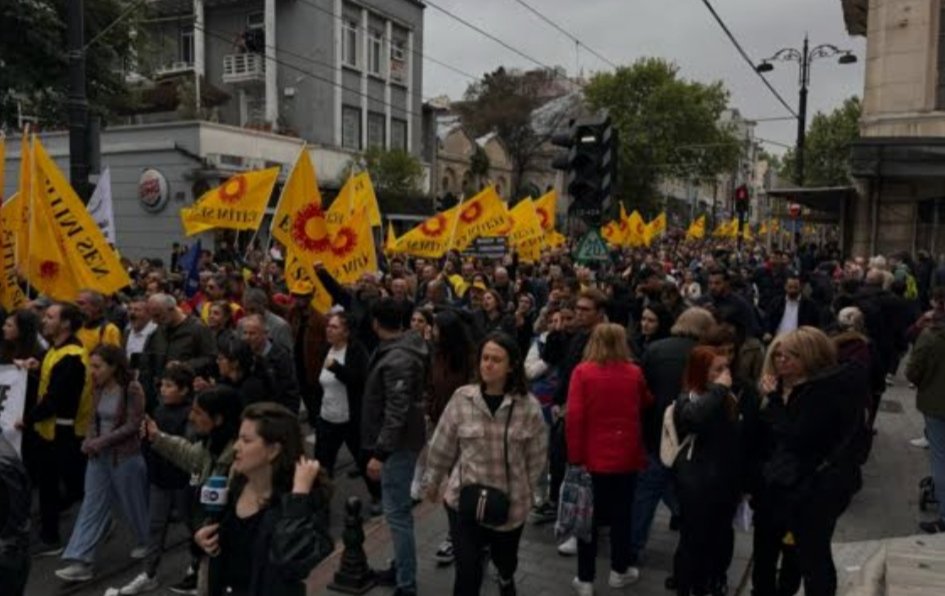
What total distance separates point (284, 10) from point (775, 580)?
3409cm

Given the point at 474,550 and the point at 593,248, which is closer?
the point at 474,550

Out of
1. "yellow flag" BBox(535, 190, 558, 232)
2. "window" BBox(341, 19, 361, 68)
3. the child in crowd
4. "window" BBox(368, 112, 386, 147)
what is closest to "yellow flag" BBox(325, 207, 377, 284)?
the child in crowd

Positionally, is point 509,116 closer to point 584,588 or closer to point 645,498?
point 645,498

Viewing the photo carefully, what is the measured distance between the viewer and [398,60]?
38.8 metres

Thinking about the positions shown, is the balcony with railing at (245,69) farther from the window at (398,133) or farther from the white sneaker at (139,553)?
the white sneaker at (139,553)

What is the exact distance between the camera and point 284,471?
3494 millimetres

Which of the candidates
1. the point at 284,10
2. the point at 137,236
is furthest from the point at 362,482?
the point at 284,10

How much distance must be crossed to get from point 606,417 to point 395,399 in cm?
130

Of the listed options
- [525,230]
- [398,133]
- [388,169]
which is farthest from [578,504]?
[398,133]

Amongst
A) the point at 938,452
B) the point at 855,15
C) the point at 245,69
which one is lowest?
the point at 938,452

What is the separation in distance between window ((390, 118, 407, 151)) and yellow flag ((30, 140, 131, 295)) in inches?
1229

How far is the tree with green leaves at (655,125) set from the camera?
59250mm

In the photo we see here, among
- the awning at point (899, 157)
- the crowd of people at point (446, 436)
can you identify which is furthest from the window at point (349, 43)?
the crowd of people at point (446, 436)

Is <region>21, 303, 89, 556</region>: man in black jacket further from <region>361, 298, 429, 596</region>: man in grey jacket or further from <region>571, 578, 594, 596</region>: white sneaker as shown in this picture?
<region>571, 578, 594, 596</region>: white sneaker
